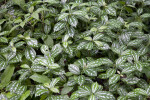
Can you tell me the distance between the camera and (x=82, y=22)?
7.77 ft

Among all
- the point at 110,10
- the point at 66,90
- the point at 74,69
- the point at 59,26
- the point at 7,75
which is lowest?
the point at 66,90

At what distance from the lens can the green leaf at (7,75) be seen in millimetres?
1938

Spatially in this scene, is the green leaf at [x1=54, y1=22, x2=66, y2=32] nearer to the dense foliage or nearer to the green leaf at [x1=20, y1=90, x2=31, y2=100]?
the dense foliage

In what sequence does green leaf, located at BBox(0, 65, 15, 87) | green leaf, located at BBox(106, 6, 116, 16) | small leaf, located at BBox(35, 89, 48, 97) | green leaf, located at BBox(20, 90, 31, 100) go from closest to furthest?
small leaf, located at BBox(35, 89, 48, 97) < green leaf, located at BBox(20, 90, 31, 100) < green leaf, located at BBox(0, 65, 15, 87) < green leaf, located at BBox(106, 6, 116, 16)

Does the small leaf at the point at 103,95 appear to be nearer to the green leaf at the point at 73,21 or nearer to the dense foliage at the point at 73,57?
the dense foliage at the point at 73,57

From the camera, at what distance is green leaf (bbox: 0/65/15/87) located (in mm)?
1938

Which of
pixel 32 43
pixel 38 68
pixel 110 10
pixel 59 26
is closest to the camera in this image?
pixel 38 68

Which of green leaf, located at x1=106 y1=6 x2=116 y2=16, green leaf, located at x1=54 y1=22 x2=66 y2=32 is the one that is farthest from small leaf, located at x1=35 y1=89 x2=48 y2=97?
green leaf, located at x1=106 y1=6 x2=116 y2=16

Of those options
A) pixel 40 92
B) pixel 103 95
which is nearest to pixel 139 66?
pixel 103 95

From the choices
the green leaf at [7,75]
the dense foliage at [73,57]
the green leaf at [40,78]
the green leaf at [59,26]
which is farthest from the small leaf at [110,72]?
the green leaf at [7,75]

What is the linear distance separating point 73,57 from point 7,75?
90 centimetres

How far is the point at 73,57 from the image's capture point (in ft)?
7.11

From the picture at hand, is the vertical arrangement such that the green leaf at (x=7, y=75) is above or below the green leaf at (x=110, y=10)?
below

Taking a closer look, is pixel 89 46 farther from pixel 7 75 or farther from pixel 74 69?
pixel 7 75
